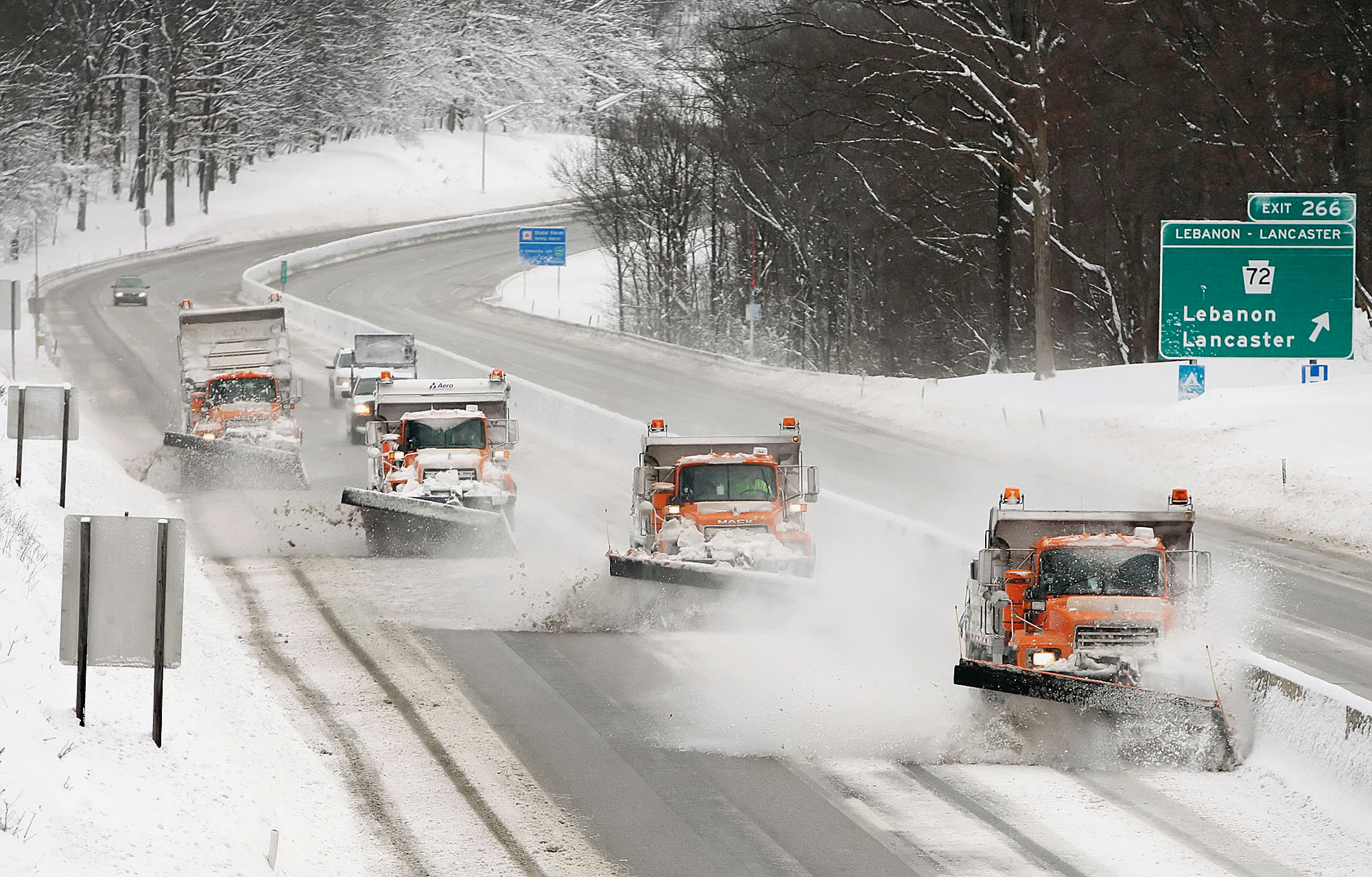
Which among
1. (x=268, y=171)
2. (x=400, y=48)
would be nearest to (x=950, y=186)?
(x=268, y=171)

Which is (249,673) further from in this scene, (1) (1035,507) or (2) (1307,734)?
(1) (1035,507)

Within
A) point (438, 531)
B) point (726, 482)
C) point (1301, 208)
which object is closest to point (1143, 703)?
point (726, 482)

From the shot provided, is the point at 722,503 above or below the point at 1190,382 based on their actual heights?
below

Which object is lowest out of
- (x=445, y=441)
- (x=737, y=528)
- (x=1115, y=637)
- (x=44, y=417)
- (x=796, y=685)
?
(x=796, y=685)

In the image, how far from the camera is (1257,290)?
84.9 ft

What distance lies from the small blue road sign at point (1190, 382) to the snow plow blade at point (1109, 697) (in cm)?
1911

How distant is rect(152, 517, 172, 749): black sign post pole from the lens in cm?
928

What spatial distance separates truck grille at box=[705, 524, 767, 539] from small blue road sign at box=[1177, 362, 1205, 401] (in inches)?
576

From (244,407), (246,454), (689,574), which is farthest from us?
(244,407)

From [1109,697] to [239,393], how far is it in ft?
68.6

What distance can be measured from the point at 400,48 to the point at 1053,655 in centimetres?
12461

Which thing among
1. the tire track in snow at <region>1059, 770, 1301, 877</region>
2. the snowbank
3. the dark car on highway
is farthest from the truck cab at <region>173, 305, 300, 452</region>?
the dark car on highway

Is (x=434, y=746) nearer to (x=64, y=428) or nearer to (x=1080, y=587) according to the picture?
(x=1080, y=587)

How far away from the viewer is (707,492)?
18172 mm
